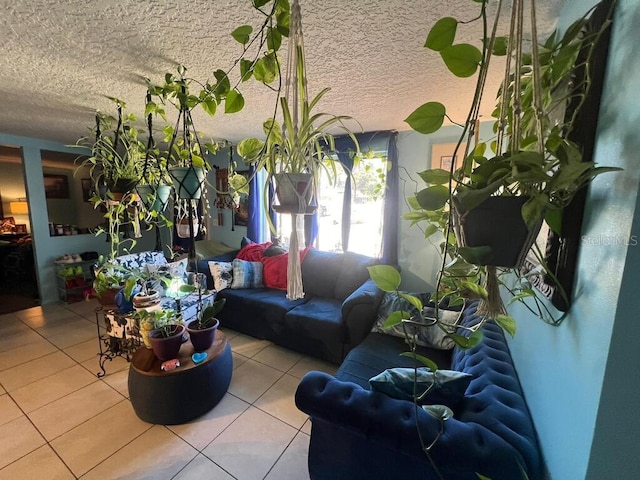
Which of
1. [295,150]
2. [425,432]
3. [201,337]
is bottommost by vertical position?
[201,337]

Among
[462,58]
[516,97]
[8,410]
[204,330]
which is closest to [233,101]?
[462,58]

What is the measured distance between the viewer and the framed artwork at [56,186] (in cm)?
428

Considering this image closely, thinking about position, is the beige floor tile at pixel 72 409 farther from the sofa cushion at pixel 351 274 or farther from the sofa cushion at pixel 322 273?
the sofa cushion at pixel 351 274

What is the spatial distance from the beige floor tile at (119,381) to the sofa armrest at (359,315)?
5.69 feet

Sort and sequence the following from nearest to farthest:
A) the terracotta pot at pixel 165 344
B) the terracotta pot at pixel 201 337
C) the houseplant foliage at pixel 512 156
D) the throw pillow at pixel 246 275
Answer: the houseplant foliage at pixel 512 156 < the terracotta pot at pixel 165 344 < the terracotta pot at pixel 201 337 < the throw pillow at pixel 246 275

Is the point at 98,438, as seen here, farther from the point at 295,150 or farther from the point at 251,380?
the point at 295,150

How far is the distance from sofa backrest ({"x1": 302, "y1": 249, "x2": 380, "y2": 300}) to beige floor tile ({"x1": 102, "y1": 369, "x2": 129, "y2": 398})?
171 cm

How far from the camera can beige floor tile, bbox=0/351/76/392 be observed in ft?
6.52

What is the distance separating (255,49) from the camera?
3.68 feet

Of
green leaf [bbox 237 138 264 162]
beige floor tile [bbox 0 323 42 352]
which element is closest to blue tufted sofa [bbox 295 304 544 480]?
green leaf [bbox 237 138 264 162]

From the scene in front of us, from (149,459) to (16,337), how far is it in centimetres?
249

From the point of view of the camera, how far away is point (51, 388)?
1928 millimetres

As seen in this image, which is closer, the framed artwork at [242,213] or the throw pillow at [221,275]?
the throw pillow at [221,275]

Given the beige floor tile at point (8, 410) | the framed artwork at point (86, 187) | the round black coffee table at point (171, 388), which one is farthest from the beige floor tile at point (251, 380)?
the framed artwork at point (86, 187)
